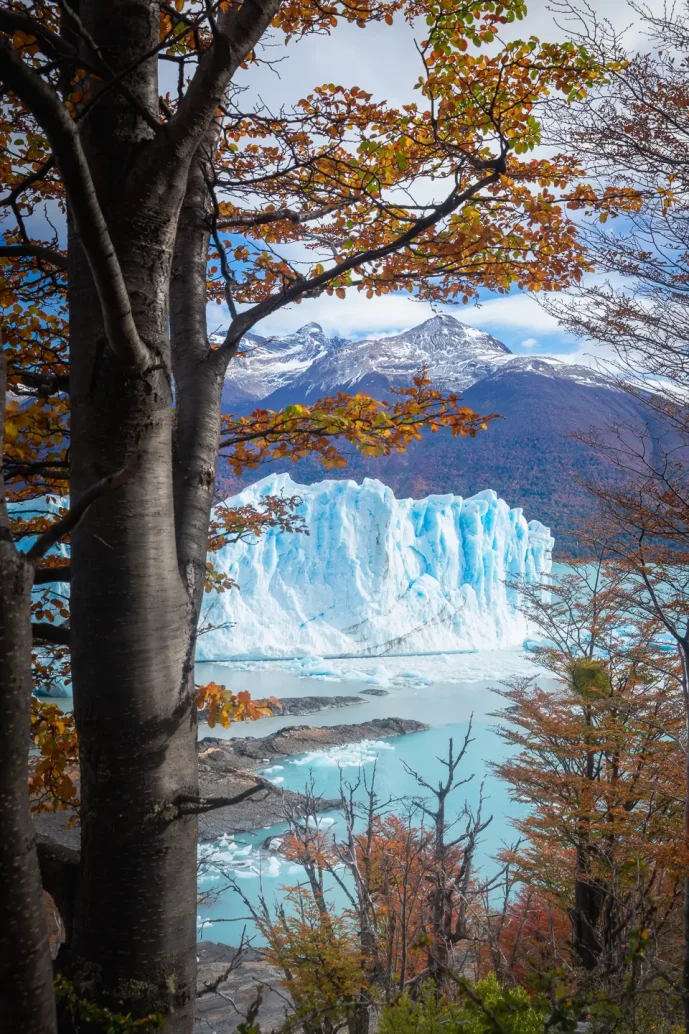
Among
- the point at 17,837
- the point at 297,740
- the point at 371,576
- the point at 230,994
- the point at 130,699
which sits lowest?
the point at 230,994

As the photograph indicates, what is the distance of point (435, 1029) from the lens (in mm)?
2662

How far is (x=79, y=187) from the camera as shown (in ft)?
4.00

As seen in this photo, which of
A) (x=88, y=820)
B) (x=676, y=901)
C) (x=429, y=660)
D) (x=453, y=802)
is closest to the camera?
(x=88, y=820)

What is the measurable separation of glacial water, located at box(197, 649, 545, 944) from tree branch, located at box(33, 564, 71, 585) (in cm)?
713

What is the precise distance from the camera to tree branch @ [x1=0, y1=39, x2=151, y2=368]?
3.67 ft

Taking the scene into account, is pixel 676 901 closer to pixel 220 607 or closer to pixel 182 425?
pixel 182 425

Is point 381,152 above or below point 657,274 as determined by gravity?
below

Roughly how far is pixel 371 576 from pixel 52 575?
77.4ft

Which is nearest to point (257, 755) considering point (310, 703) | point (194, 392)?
point (310, 703)

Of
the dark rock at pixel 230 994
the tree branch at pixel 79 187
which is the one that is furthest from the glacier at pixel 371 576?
the tree branch at pixel 79 187

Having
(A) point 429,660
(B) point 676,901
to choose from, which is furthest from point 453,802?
(A) point 429,660

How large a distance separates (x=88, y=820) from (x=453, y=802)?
50.3 ft

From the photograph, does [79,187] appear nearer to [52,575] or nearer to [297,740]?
[52,575]

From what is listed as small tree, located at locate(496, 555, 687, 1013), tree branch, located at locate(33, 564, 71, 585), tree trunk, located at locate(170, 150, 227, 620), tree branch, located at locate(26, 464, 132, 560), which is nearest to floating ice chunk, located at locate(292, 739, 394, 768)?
small tree, located at locate(496, 555, 687, 1013)
